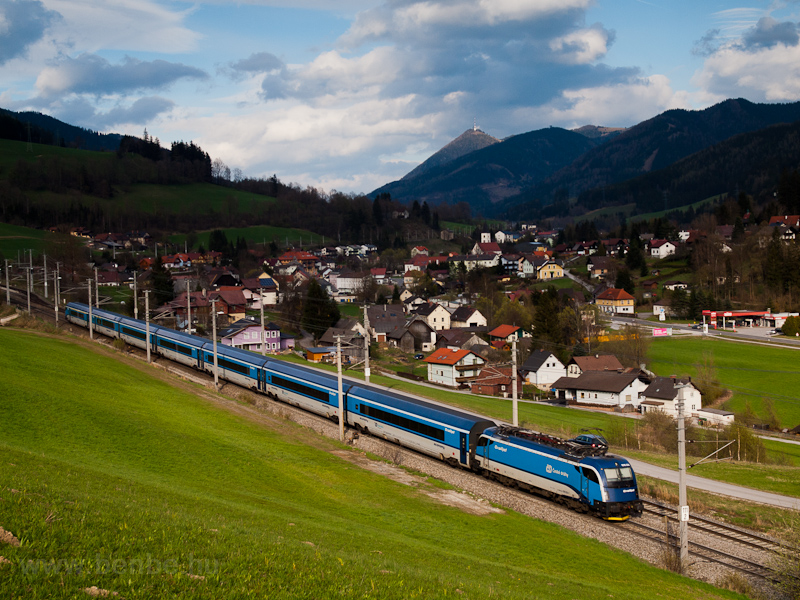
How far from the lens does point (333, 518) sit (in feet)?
58.5

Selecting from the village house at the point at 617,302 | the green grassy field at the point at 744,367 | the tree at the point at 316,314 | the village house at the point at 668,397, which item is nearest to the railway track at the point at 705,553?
the village house at the point at 668,397

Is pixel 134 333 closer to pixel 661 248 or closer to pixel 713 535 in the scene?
pixel 713 535

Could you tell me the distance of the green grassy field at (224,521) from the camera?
9.66m

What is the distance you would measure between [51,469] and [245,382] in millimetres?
27492

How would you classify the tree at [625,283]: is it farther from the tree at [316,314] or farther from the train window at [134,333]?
the train window at [134,333]

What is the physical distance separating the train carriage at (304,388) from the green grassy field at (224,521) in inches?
134

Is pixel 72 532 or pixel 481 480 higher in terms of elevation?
pixel 72 532

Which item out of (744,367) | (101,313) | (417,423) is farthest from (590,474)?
(744,367)

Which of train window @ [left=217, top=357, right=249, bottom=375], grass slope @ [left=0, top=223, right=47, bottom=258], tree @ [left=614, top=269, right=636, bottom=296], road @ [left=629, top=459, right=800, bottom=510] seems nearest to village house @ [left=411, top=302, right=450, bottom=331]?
tree @ [left=614, top=269, right=636, bottom=296]

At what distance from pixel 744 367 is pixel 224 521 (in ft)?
248

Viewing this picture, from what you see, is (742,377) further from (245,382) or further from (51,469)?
(51,469)

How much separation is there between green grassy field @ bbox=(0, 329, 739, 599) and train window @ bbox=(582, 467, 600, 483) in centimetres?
245

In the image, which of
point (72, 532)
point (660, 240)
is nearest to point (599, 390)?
point (72, 532)

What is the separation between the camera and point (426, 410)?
30.0 metres
